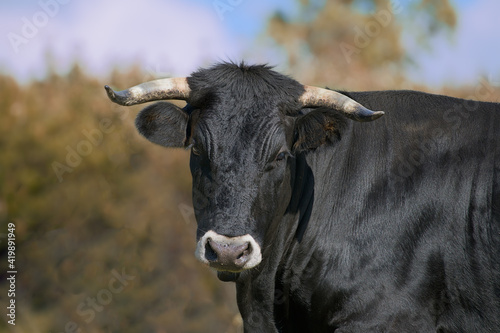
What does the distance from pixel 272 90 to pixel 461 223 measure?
208 centimetres

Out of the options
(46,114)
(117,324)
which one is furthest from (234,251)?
(46,114)

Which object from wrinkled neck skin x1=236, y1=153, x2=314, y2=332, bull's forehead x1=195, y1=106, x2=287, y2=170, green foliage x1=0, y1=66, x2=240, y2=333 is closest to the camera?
A: bull's forehead x1=195, y1=106, x2=287, y2=170

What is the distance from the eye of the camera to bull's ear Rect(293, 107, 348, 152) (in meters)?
5.76

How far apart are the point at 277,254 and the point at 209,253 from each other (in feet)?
3.49

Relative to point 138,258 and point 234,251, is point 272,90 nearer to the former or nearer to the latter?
point 234,251

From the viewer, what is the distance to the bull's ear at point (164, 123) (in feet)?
19.4

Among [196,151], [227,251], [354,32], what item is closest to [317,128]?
[196,151]

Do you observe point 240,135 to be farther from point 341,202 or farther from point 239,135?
point 341,202

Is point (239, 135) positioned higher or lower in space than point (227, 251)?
higher

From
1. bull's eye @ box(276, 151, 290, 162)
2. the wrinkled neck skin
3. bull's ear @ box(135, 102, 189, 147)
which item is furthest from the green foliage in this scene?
bull's eye @ box(276, 151, 290, 162)

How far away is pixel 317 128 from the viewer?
584 centimetres

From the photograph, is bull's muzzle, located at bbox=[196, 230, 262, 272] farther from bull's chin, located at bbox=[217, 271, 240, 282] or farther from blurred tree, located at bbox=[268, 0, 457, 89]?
blurred tree, located at bbox=[268, 0, 457, 89]

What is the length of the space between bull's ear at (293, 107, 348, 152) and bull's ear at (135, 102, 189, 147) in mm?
1085

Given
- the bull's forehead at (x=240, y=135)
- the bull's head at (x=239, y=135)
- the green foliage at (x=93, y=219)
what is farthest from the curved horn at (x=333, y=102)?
the green foliage at (x=93, y=219)
